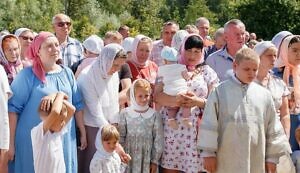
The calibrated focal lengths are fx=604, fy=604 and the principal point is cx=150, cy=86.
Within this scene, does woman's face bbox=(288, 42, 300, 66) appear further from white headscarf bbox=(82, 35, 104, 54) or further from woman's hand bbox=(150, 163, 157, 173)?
white headscarf bbox=(82, 35, 104, 54)

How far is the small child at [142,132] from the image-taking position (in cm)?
592

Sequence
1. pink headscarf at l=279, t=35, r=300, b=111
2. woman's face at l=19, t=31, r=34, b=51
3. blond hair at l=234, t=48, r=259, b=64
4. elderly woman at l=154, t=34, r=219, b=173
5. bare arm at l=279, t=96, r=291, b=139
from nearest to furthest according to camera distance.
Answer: blond hair at l=234, t=48, r=259, b=64 → elderly woman at l=154, t=34, r=219, b=173 → bare arm at l=279, t=96, r=291, b=139 → pink headscarf at l=279, t=35, r=300, b=111 → woman's face at l=19, t=31, r=34, b=51

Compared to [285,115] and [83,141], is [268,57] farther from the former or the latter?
[83,141]

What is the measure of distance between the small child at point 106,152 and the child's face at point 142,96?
42 centimetres

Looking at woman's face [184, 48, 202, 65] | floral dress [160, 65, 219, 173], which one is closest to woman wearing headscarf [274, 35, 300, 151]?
floral dress [160, 65, 219, 173]

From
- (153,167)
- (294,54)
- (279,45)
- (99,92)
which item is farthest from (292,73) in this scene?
(99,92)

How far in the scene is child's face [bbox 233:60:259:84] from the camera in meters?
5.01

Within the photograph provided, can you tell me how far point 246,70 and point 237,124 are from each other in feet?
1.51

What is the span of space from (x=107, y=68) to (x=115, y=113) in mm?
473

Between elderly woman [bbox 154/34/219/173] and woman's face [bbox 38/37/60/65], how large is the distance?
3.70 feet

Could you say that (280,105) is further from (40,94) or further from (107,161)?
(40,94)

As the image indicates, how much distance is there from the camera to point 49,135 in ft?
15.4

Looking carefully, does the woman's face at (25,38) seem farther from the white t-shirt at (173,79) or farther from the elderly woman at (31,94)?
the white t-shirt at (173,79)

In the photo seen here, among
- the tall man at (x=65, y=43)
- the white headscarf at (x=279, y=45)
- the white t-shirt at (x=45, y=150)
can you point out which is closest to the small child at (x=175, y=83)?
the white headscarf at (x=279, y=45)
